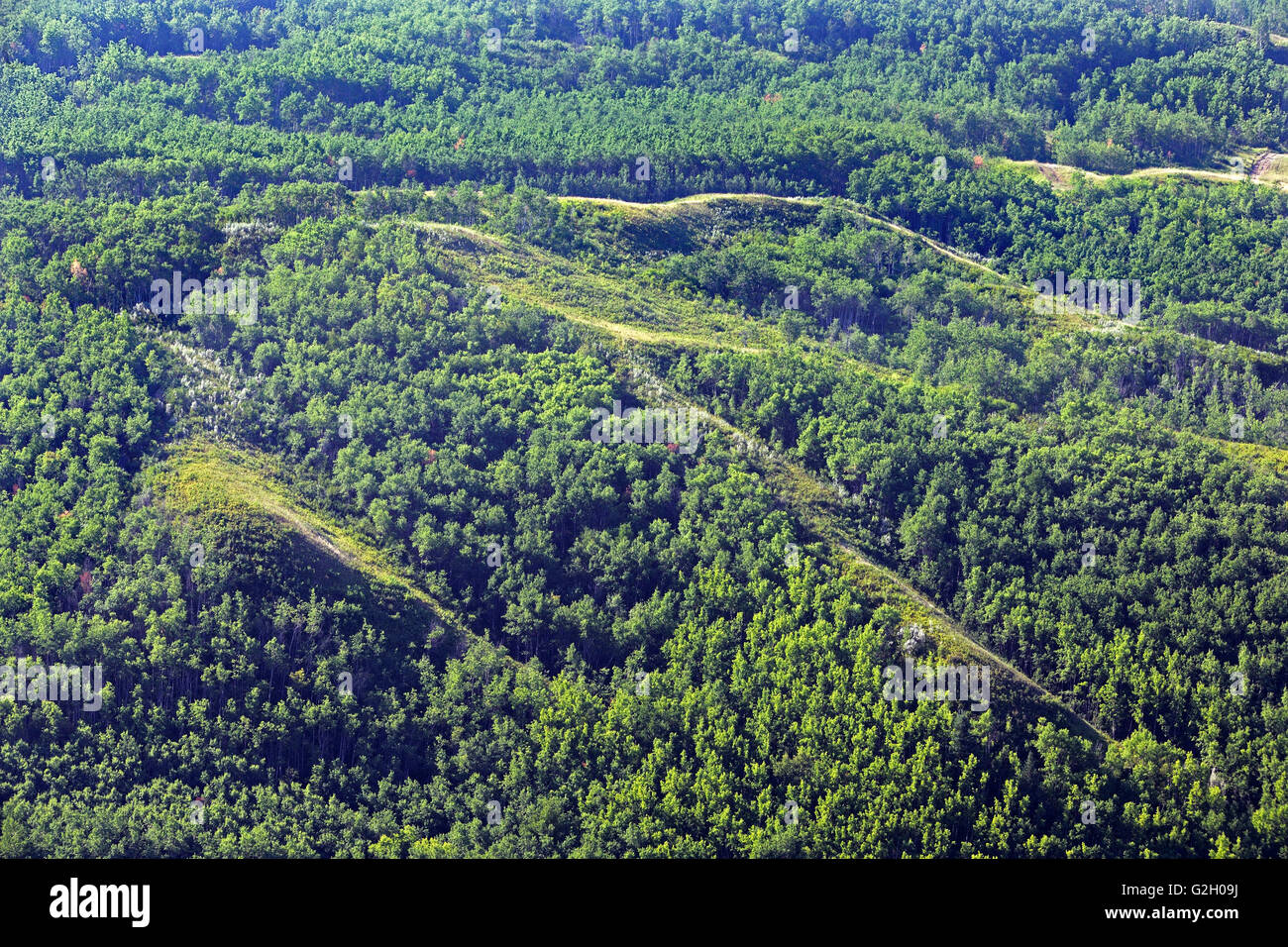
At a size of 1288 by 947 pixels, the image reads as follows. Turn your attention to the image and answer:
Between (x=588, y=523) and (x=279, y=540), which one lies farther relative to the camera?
(x=588, y=523)

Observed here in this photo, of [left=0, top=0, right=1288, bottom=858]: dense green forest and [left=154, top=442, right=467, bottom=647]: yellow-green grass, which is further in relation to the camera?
[left=154, top=442, right=467, bottom=647]: yellow-green grass

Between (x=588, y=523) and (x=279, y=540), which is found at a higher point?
(x=279, y=540)

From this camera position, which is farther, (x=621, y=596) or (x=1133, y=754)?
(x=621, y=596)

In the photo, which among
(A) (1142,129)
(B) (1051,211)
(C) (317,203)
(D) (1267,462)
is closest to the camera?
(D) (1267,462)

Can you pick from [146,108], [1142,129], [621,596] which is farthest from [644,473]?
[1142,129]

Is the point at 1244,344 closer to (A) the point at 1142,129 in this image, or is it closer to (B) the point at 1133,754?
(A) the point at 1142,129

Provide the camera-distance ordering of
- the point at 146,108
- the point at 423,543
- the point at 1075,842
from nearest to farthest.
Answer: the point at 1075,842
the point at 423,543
the point at 146,108

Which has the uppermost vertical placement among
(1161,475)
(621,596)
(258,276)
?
(258,276)

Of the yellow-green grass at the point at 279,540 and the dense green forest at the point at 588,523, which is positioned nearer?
the dense green forest at the point at 588,523
